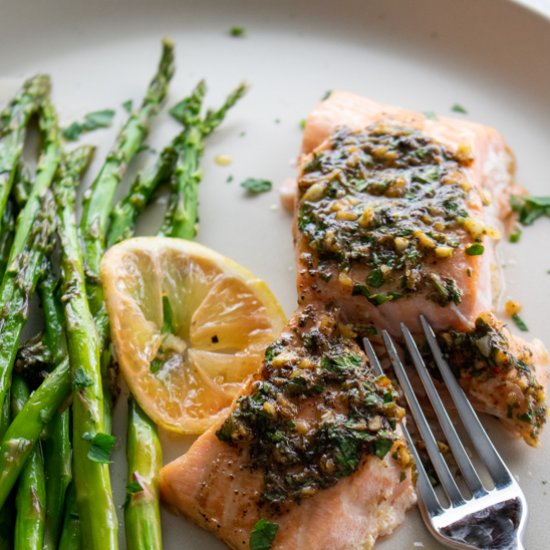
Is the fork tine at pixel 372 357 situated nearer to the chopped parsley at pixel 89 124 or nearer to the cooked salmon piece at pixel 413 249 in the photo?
the cooked salmon piece at pixel 413 249

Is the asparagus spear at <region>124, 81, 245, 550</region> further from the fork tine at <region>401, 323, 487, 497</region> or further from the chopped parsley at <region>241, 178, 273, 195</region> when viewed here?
the fork tine at <region>401, 323, 487, 497</region>

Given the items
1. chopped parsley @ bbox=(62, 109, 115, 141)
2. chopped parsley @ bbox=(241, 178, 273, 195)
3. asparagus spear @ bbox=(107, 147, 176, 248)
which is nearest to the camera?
asparagus spear @ bbox=(107, 147, 176, 248)

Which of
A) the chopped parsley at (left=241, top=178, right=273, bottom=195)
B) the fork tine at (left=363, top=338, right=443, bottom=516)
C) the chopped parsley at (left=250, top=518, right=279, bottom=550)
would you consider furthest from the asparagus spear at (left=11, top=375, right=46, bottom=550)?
the chopped parsley at (left=241, top=178, right=273, bottom=195)

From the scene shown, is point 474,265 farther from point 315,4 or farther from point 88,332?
point 315,4

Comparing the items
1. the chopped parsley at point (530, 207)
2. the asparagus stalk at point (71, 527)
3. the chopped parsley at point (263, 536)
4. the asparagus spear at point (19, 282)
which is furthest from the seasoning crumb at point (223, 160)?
the chopped parsley at point (263, 536)

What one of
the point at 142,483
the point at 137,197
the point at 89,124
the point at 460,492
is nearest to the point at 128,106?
the point at 89,124

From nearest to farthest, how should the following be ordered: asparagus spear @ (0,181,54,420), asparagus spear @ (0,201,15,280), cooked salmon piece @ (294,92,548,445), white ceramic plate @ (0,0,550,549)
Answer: cooked salmon piece @ (294,92,548,445), asparagus spear @ (0,181,54,420), asparagus spear @ (0,201,15,280), white ceramic plate @ (0,0,550,549)

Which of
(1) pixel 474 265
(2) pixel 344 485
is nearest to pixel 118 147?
(1) pixel 474 265
